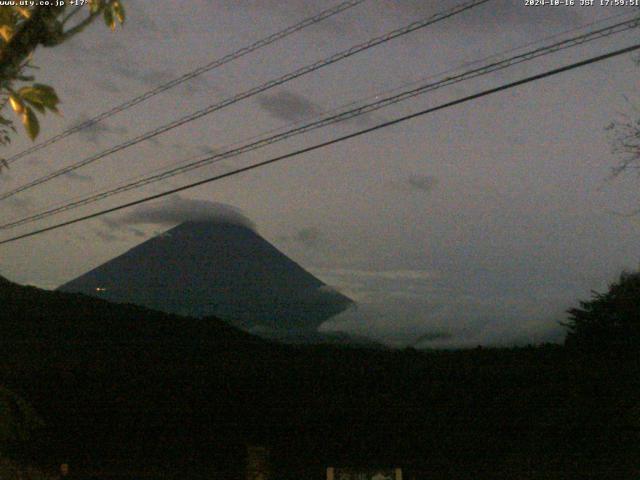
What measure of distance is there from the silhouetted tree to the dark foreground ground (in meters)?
0.56

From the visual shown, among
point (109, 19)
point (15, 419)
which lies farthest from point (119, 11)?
point (15, 419)

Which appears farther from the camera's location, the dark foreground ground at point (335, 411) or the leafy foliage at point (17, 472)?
the leafy foliage at point (17, 472)

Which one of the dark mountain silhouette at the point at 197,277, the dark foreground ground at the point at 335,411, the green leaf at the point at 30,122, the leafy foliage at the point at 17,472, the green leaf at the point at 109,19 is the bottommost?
the leafy foliage at the point at 17,472

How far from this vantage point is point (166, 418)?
13312 mm

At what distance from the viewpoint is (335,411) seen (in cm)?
1260

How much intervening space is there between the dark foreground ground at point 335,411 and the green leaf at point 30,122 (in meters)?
9.32

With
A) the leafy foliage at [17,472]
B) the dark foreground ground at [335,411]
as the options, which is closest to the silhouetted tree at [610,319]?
the dark foreground ground at [335,411]

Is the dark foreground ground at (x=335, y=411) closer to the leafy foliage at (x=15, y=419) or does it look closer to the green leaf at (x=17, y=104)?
the leafy foliage at (x=15, y=419)

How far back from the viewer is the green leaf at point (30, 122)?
10.1 feet

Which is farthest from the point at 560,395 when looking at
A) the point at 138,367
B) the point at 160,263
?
the point at 160,263

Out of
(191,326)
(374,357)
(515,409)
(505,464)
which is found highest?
(191,326)

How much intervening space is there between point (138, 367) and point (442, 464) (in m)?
6.32

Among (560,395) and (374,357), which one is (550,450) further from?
(374,357)

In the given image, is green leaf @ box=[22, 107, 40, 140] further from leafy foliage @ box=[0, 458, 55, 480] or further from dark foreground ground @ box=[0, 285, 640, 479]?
leafy foliage @ box=[0, 458, 55, 480]
